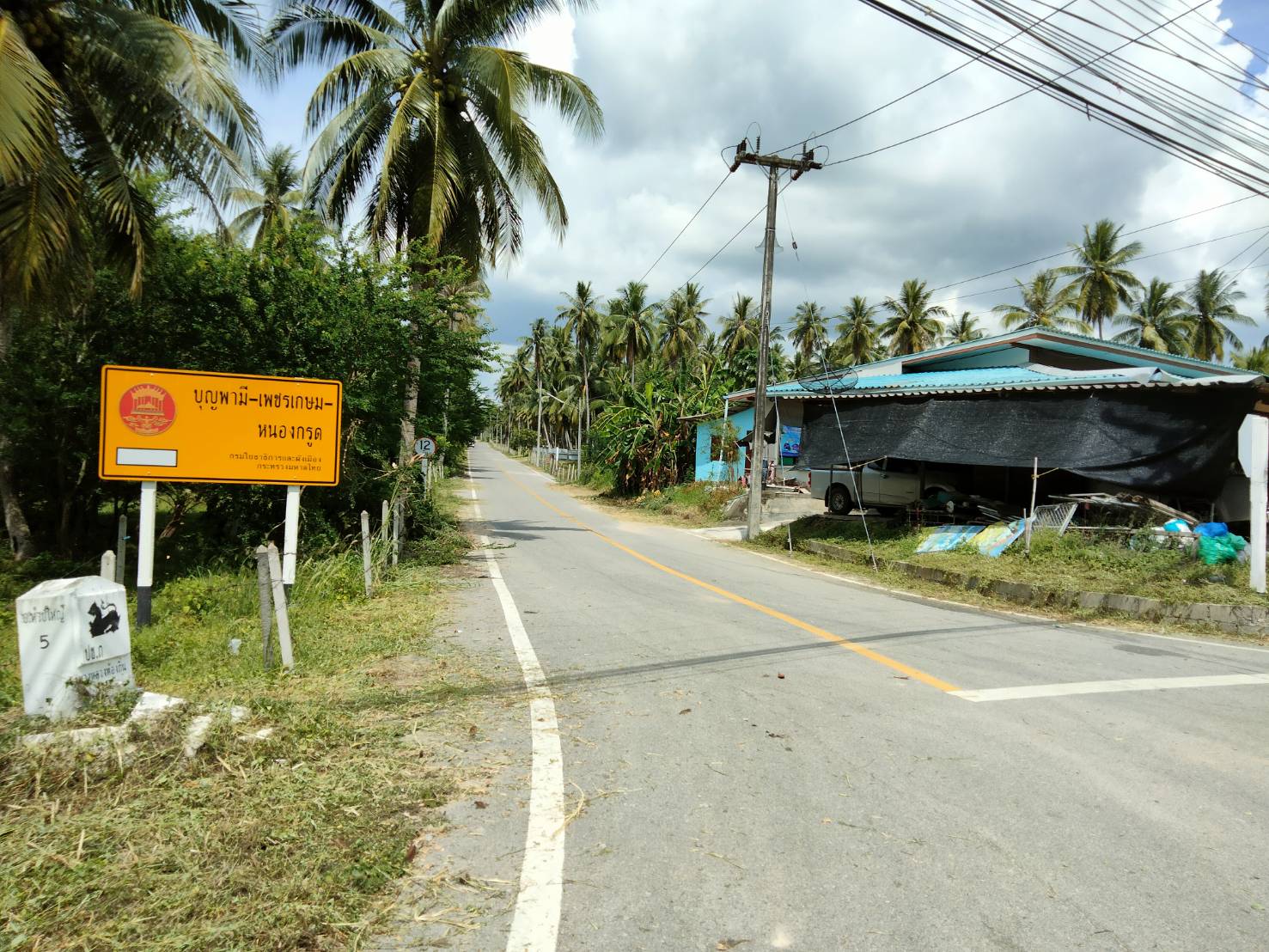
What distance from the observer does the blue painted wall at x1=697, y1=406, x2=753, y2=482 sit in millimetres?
30062

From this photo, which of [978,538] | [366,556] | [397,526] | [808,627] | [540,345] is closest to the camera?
[808,627]

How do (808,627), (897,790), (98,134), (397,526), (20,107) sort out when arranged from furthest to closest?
1. (397,526)
2. (98,134)
3. (808,627)
4. (20,107)
5. (897,790)

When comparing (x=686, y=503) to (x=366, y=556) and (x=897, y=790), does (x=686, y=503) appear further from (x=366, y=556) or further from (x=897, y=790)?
(x=897, y=790)

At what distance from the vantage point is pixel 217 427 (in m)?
7.04

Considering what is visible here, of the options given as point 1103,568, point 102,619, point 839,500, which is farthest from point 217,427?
point 839,500

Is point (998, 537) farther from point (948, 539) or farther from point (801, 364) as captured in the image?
point (801, 364)

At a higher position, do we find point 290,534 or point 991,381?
point 991,381

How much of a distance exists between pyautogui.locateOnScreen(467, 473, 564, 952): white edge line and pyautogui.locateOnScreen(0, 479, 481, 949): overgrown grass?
0.51m

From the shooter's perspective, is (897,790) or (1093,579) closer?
(897,790)

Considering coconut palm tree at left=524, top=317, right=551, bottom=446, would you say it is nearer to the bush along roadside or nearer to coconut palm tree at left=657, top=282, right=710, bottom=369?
coconut palm tree at left=657, top=282, right=710, bottom=369

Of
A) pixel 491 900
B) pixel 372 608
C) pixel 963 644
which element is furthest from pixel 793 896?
pixel 372 608

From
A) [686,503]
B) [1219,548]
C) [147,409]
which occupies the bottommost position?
A: [686,503]

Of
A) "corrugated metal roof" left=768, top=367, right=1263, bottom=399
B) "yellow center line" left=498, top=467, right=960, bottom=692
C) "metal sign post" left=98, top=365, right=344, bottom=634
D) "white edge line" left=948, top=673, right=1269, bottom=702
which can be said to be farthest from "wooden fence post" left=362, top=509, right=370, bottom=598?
"corrugated metal roof" left=768, top=367, right=1263, bottom=399

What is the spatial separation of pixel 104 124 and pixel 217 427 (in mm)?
7328
